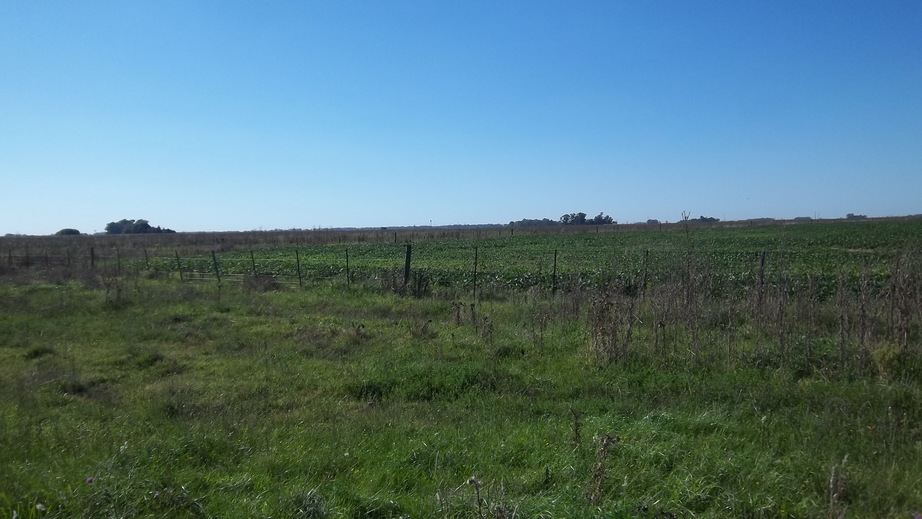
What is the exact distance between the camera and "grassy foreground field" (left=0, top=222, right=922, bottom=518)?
14.4ft

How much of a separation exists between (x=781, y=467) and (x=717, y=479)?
63 cm

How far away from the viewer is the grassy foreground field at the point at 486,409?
4.38m

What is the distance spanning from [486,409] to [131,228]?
133 m

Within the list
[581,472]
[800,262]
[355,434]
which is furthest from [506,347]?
[800,262]

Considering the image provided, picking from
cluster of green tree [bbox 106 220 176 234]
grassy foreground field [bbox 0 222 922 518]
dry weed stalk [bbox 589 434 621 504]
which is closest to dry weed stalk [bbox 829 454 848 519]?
grassy foreground field [bbox 0 222 922 518]

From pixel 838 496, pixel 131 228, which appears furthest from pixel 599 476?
pixel 131 228

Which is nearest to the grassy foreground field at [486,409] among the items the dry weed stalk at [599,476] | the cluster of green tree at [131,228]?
the dry weed stalk at [599,476]

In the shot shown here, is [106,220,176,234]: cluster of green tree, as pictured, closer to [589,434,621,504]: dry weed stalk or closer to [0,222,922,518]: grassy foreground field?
[0,222,922,518]: grassy foreground field

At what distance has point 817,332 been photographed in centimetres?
980

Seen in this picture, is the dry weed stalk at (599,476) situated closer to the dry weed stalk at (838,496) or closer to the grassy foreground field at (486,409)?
the grassy foreground field at (486,409)

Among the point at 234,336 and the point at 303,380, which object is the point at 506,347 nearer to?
the point at 303,380

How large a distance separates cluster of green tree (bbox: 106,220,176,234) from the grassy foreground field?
376 feet

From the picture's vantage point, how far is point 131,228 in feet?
403

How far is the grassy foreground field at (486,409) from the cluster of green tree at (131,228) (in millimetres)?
114567
